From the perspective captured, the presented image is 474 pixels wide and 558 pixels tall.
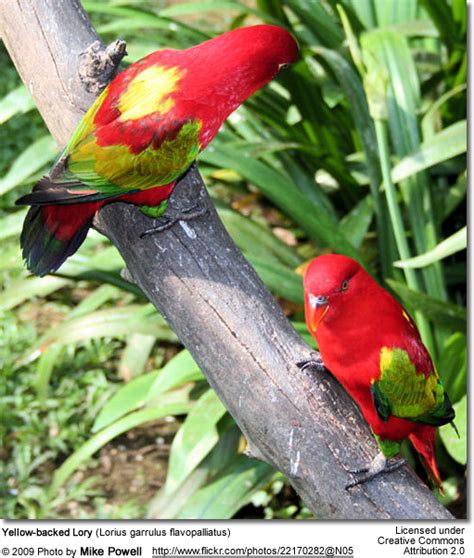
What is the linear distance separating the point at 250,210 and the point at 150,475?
103 centimetres

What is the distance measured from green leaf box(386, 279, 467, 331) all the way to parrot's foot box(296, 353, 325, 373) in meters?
0.62

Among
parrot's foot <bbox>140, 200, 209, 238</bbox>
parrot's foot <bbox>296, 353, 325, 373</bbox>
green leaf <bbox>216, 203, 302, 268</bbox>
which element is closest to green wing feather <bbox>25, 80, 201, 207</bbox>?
parrot's foot <bbox>140, 200, 209, 238</bbox>

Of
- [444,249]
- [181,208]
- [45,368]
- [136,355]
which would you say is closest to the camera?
[181,208]

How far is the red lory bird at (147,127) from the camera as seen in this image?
4.57 feet

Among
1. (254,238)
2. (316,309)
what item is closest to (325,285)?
(316,309)

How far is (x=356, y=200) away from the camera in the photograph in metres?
2.91

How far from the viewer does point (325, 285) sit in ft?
4.80

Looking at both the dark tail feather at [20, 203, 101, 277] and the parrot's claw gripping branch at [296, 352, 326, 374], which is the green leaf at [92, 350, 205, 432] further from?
the dark tail feather at [20, 203, 101, 277]

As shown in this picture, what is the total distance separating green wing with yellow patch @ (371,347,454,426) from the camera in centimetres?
155

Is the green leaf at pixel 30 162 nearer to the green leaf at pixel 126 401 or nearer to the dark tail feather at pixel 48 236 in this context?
the green leaf at pixel 126 401

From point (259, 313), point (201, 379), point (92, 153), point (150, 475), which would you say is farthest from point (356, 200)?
point (92, 153)

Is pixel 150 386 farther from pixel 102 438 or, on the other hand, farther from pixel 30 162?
pixel 30 162

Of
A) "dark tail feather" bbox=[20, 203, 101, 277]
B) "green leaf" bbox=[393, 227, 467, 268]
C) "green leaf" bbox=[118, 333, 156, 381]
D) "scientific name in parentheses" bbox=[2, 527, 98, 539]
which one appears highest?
"dark tail feather" bbox=[20, 203, 101, 277]

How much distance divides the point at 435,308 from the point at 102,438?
900 mm
